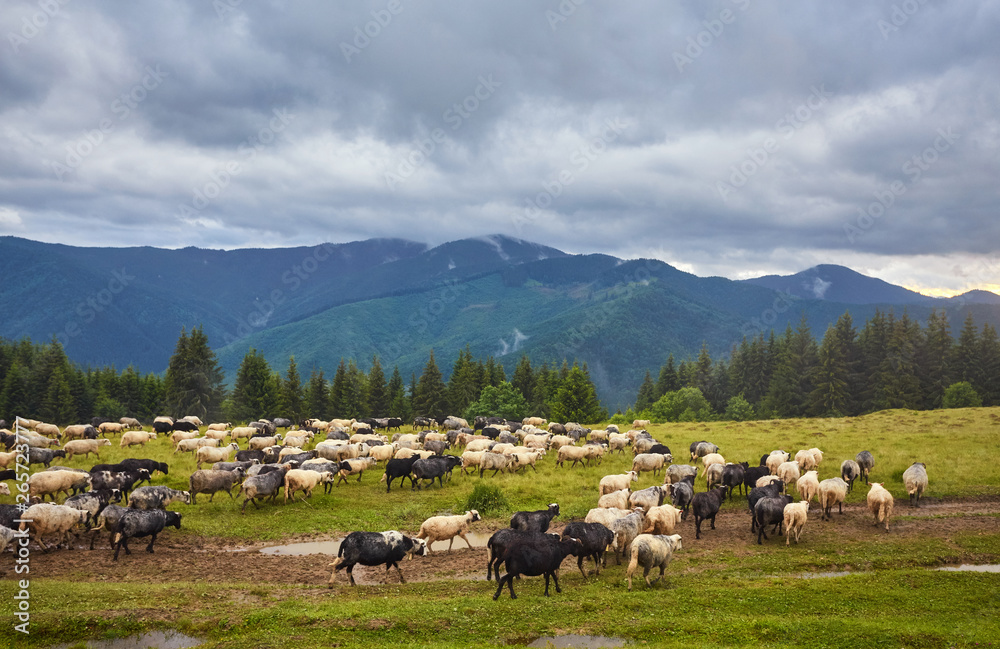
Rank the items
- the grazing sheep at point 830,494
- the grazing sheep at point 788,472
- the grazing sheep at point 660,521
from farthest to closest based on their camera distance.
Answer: the grazing sheep at point 788,472, the grazing sheep at point 830,494, the grazing sheep at point 660,521

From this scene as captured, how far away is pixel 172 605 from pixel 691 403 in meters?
92.9

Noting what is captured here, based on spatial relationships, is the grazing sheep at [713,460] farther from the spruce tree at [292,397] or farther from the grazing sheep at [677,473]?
the spruce tree at [292,397]

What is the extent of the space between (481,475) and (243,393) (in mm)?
62854

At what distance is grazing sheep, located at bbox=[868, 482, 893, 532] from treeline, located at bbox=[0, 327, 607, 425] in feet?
208

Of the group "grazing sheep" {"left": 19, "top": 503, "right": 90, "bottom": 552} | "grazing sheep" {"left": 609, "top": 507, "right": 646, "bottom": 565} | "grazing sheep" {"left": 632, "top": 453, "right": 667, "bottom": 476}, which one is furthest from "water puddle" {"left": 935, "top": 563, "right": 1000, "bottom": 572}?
"grazing sheep" {"left": 19, "top": 503, "right": 90, "bottom": 552}

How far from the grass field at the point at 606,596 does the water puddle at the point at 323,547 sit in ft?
2.82

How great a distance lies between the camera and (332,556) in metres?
20.9

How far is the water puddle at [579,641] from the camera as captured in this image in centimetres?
1305

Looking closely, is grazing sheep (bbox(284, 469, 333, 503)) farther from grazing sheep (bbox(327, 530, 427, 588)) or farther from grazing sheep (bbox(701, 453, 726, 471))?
grazing sheep (bbox(701, 453, 726, 471))

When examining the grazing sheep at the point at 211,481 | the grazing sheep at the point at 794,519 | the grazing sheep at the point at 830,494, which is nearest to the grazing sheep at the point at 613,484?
the grazing sheep at the point at 794,519

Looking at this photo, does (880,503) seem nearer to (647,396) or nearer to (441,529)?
(441,529)

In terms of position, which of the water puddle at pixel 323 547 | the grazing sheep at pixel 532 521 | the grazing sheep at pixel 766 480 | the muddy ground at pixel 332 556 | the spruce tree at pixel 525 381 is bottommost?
the water puddle at pixel 323 547

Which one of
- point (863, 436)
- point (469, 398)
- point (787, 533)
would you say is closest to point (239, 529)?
point (787, 533)

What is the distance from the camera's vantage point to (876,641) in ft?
42.0
